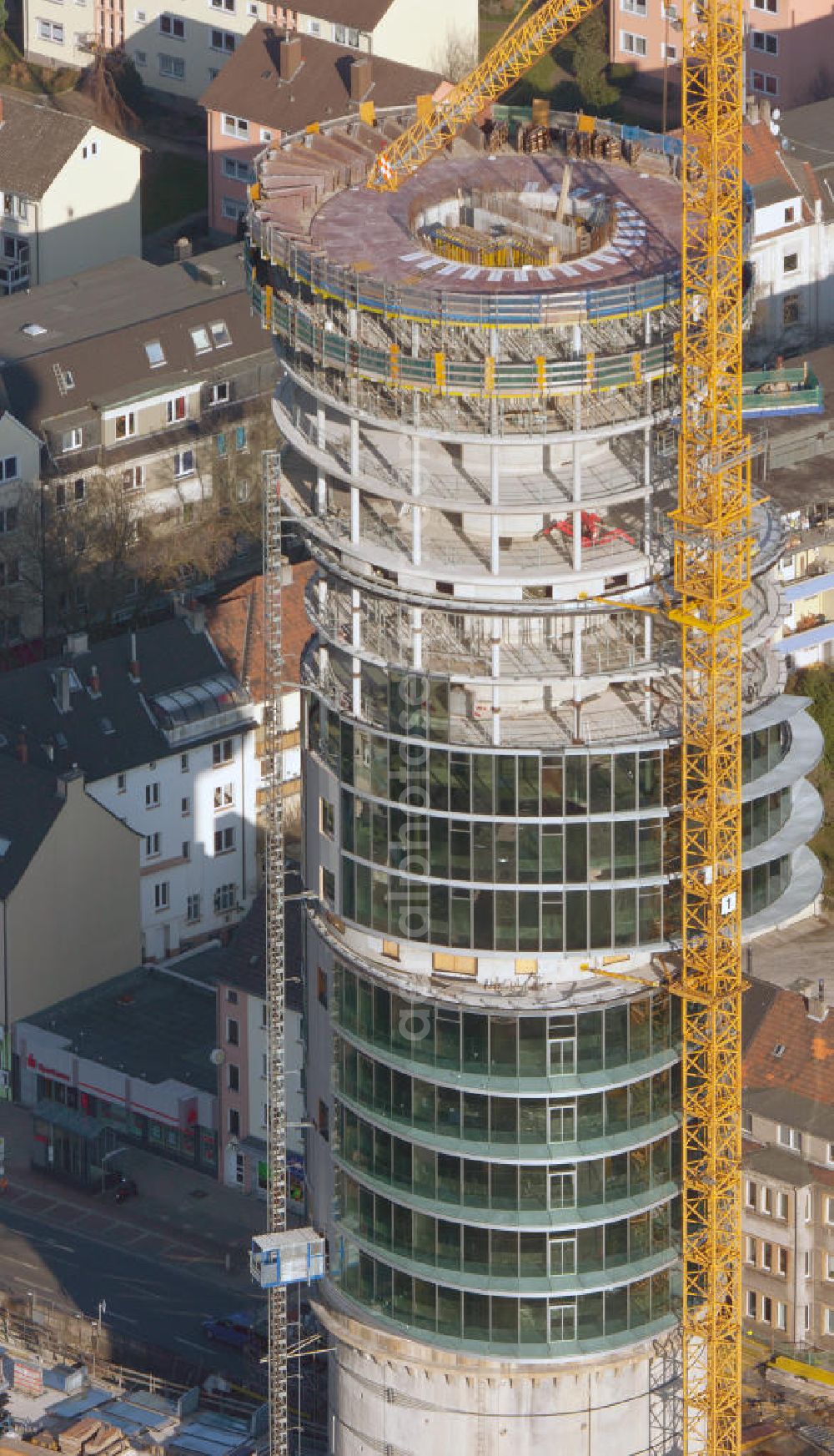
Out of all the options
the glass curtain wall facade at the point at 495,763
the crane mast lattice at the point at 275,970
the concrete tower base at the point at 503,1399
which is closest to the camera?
the glass curtain wall facade at the point at 495,763

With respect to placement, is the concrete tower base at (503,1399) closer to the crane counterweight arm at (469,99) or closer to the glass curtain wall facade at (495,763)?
the glass curtain wall facade at (495,763)

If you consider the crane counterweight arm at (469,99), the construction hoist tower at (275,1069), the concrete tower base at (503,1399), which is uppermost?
the crane counterweight arm at (469,99)

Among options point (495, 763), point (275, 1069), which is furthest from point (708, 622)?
point (275, 1069)

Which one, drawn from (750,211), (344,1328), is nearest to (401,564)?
(750,211)

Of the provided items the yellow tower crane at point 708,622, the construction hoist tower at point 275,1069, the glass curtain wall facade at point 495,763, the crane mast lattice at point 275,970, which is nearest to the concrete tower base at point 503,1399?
the glass curtain wall facade at point 495,763

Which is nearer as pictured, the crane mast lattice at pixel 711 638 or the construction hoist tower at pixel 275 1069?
the crane mast lattice at pixel 711 638

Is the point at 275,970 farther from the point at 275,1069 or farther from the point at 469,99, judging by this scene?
the point at 469,99

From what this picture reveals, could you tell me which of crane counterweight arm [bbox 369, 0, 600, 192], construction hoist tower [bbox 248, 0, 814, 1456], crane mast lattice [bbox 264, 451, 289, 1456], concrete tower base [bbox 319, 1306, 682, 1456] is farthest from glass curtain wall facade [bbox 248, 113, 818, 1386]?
crane mast lattice [bbox 264, 451, 289, 1456]

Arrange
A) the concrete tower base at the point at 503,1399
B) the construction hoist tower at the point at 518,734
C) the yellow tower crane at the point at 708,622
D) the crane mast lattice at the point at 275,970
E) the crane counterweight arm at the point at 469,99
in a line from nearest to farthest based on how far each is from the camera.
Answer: the construction hoist tower at the point at 518,734
the yellow tower crane at the point at 708,622
the crane counterweight arm at the point at 469,99
the concrete tower base at the point at 503,1399
the crane mast lattice at the point at 275,970
